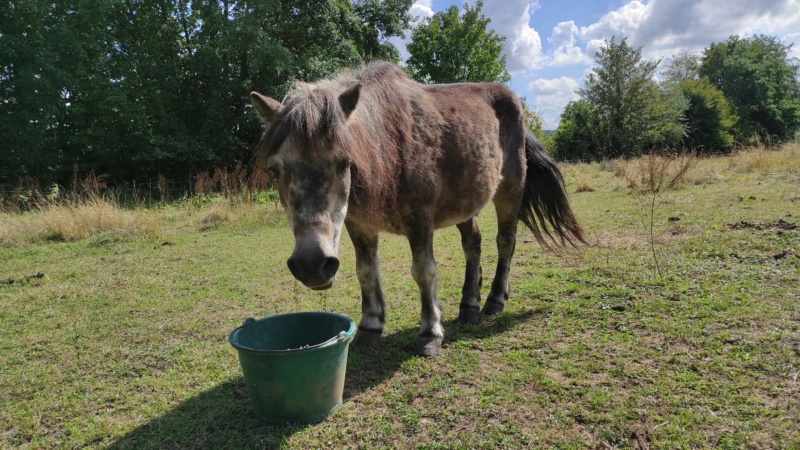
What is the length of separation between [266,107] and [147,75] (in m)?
19.8

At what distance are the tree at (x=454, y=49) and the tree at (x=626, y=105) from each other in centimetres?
886

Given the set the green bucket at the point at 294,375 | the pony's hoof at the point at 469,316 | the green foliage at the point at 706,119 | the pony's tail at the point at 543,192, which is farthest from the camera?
the green foliage at the point at 706,119

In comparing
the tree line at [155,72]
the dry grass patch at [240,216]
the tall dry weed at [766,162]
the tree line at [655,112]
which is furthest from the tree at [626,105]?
the dry grass patch at [240,216]

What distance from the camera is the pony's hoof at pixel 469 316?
13.3 feet

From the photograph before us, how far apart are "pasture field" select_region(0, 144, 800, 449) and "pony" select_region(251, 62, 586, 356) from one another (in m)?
0.59

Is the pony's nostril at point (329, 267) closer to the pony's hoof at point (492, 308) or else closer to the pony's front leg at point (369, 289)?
the pony's front leg at point (369, 289)

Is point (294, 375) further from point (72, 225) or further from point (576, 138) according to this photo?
point (576, 138)

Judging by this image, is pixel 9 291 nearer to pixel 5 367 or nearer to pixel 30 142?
pixel 5 367

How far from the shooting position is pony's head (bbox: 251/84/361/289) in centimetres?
216

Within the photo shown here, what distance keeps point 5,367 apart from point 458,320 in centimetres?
389

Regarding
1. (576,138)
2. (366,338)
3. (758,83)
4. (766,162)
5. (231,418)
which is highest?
(758,83)

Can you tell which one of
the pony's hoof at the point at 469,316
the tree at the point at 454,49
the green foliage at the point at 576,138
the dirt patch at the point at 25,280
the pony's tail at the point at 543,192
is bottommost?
the dirt patch at the point at 25,280

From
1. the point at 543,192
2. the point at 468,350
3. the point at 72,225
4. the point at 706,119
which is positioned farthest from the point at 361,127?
the point at 706,119

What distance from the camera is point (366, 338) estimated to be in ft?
11.9
